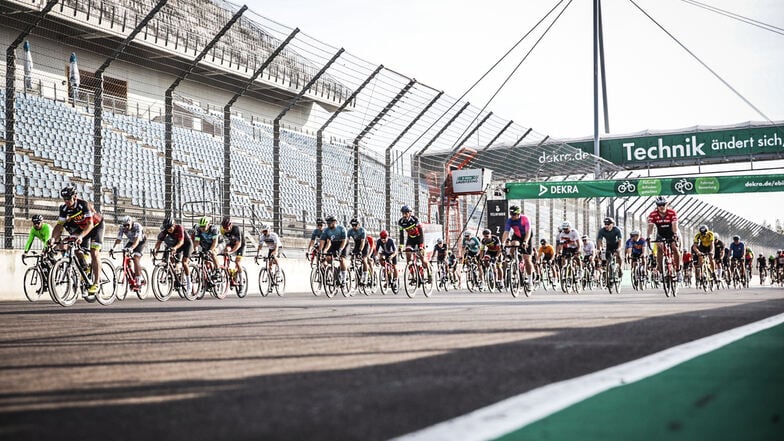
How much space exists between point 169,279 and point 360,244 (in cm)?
426

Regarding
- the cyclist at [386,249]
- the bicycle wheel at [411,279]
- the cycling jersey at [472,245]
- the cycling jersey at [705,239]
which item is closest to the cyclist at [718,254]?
the cycling jersey at [705,239]

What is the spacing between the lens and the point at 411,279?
1631 centimetres

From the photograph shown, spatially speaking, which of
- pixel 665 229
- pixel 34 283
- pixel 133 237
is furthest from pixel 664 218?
pixel 34 283

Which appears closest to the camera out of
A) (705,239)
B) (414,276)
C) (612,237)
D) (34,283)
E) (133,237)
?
(34,283)

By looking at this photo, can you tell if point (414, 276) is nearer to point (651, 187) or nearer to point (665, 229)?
point (665, 229)

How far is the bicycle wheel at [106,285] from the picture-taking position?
13.1 m

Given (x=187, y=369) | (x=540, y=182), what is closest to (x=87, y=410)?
(x=187, y=369)

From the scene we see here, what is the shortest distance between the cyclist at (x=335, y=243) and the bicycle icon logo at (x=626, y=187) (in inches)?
530

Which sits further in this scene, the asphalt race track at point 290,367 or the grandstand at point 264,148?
the grandstand at point 264,148

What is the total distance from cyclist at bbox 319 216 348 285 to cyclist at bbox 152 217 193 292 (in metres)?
2.83

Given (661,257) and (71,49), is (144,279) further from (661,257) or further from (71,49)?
(71,49)

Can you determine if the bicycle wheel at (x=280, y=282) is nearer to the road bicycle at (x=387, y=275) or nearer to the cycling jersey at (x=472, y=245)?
the road bicycle at (x=387, y=275)

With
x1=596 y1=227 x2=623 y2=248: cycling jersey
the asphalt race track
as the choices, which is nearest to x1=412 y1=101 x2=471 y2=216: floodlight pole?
x1=596 y1=227 x2=623 y2=248: cycling jersey

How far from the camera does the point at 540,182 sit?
1077 inches
